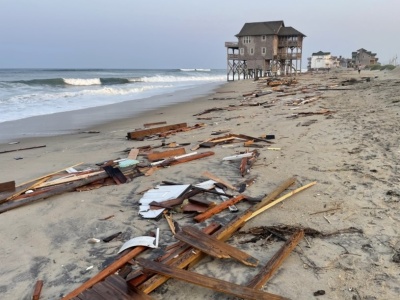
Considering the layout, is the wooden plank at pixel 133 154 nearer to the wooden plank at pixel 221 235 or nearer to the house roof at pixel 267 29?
the wooden plank at pixel 221 235

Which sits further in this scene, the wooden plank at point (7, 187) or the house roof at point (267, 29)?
the house roof at point (267, 29)

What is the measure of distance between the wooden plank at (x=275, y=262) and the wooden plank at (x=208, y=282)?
0.58 ft

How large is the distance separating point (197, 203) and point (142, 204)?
2.58 feet

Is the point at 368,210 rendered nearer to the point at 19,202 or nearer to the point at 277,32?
the point at 19,202

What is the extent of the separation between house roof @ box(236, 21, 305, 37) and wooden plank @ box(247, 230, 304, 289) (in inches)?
2135

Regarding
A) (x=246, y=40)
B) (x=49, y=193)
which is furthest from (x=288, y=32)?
(x=49, y=193)

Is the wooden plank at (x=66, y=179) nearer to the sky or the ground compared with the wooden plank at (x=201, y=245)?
nearer to the ground

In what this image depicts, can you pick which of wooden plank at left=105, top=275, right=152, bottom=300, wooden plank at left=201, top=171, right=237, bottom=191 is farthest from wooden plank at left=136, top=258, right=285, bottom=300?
wooden plank at left=201, top=171, right=237, bottom=191

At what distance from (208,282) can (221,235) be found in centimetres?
84

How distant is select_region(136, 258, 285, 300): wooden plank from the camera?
2.54 m

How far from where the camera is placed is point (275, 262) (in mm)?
3033

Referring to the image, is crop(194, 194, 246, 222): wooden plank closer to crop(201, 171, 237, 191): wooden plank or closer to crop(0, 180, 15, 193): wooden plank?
crop(201, 171, 237, 191): wooden plank

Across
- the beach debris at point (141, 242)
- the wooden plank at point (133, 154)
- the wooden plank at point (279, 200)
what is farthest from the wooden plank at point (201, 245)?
the wooden plank at point (133, 154)

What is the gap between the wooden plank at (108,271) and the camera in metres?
2.77
